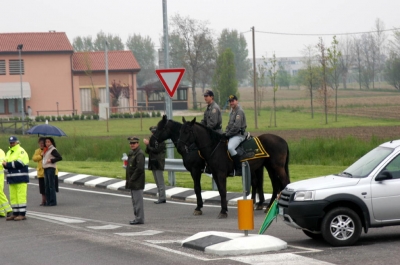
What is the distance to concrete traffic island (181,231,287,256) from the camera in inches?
453

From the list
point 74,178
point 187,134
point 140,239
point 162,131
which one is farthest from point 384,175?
point 74,178

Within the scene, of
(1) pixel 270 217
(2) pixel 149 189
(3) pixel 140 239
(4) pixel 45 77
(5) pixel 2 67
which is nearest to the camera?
(1) pixel 270 217

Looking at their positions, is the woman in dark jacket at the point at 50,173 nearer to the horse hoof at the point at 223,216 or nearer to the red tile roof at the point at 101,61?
the horse hoof at the point at 223,216

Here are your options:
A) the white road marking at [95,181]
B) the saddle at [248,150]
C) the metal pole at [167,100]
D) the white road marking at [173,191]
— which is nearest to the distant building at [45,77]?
the white road marking at [95,181]

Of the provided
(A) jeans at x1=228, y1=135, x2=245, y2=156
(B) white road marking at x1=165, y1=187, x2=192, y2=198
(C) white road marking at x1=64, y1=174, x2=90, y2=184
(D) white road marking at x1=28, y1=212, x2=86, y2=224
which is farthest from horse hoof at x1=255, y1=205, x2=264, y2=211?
(C) white road marking at x1=64, y1=174, x2=90, y2=184

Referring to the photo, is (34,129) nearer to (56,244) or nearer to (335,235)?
(56,244)

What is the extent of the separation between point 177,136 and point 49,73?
74733 mm

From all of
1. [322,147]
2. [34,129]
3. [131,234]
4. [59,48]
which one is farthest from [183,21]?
[131,234]

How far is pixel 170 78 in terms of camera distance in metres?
21.3

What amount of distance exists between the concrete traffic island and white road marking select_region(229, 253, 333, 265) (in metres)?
0.27

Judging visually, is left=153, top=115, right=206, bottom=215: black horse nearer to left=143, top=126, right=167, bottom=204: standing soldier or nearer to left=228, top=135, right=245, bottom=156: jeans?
left=228, top=135, right=245, bottom=156: jeans

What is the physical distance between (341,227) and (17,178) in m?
8.39

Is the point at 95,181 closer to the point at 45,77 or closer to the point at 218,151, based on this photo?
the point at 218,151

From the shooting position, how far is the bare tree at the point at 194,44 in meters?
107
